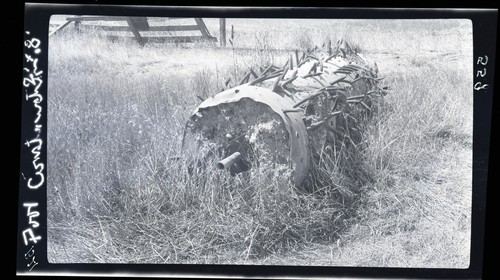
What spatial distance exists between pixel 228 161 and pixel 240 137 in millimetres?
159

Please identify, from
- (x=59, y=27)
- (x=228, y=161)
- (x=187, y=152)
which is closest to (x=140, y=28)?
(x=59, y=27)

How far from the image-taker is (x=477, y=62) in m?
3.22

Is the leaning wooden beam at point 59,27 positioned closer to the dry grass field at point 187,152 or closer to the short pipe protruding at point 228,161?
the dry grass field at point 187,152

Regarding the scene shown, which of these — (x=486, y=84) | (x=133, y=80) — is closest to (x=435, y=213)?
(x=486, y=84)

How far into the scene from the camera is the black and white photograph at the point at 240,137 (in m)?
3.18

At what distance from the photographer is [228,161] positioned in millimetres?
3064

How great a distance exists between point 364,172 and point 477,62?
776mm

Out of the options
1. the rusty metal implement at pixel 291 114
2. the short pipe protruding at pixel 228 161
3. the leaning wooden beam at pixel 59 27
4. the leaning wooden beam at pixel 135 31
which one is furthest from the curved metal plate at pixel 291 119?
the leaning wooden beam at pixel 59 27

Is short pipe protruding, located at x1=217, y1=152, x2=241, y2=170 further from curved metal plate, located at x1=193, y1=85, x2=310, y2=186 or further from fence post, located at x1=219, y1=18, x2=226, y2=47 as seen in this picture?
fence post, located at x1=219, y1=18, x2=226, y2=47

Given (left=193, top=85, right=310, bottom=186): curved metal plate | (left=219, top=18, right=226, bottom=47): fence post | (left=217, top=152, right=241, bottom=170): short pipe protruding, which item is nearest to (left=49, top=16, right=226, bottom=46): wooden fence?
(left=219, top=18, right=226, bottom=47): fence post

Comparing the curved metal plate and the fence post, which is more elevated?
the fence post

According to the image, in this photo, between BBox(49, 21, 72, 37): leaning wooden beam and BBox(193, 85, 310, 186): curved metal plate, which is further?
BBox(49, 21, 72, 37): leaning wooden beam

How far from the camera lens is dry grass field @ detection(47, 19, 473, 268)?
10.5 feet

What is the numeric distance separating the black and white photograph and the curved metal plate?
0.06 meters
